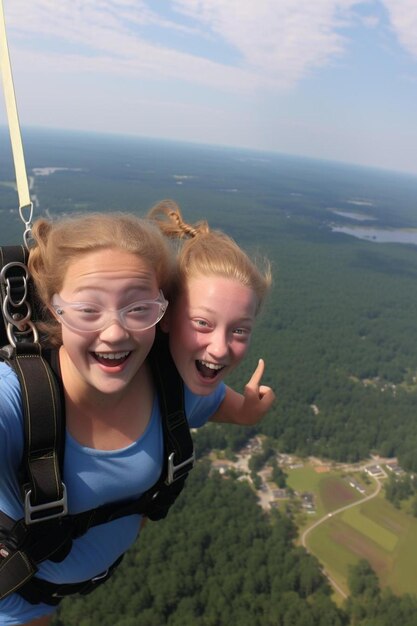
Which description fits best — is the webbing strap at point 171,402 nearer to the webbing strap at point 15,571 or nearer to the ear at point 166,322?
the ear at point 166,322

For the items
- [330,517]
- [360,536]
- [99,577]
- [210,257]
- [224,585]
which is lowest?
[330,517]

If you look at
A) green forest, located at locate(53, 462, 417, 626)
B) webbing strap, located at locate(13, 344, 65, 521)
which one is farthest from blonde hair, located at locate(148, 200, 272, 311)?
green forest, located at locate(53, 462, 417, 626)

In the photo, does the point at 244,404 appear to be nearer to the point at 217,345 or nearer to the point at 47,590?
Answer: the point at 217,345

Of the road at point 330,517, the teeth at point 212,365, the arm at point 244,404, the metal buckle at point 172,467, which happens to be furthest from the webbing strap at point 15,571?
the road at point 330,517

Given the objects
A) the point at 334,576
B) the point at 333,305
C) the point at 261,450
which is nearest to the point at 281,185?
the point at 333,305

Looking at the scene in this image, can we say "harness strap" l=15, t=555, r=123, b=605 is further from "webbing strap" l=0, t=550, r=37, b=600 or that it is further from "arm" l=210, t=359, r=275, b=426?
"arm" l=210, t=359, r=275, b=426

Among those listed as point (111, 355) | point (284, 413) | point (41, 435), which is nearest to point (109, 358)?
point (111, 355)

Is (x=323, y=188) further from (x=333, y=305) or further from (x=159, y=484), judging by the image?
(x=159, y=484)
